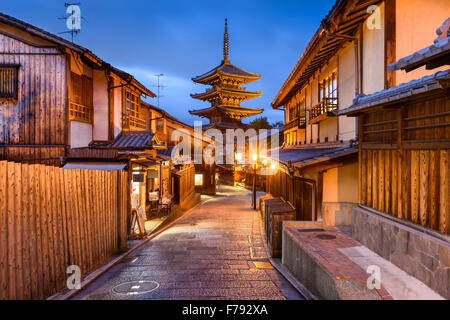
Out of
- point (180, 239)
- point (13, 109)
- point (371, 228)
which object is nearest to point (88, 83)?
point (13, 109)

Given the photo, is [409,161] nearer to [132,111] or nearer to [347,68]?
[347,68]

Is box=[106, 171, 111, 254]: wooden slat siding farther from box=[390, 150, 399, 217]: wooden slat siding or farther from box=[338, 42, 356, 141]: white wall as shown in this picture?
box=[338, 42, 356, 141]: white wall

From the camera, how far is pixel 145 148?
599 inches

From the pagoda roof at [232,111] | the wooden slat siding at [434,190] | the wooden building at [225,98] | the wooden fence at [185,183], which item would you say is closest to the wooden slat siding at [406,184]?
the wooden slat siding at [434,190]

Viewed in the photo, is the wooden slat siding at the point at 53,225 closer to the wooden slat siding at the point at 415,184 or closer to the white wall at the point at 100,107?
the wooden slat siding at the point at 415,184

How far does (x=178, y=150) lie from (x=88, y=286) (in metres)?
20.6

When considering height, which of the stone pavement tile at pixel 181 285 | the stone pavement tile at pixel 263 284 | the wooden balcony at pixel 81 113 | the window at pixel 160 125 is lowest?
the stone pavement tile at pixel 263 284

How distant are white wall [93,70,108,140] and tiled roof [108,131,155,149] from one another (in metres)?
0.85

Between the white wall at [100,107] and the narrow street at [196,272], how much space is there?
7.40m

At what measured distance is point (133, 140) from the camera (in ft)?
52.4

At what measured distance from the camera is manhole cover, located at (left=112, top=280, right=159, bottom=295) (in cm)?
635

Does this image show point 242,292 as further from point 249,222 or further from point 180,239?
point 249,222

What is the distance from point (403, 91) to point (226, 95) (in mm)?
39431

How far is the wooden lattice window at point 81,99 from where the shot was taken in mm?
13577
